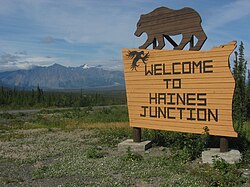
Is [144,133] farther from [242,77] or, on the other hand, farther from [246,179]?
[246,179]

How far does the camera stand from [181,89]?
11023 millimetres

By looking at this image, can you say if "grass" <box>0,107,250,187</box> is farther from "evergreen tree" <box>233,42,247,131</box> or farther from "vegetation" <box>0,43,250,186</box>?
"evergreen tree" <box>233,42,247,131</box>

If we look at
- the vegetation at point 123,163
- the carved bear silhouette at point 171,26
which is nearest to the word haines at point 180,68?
the carved bear silhouette at point 171,26

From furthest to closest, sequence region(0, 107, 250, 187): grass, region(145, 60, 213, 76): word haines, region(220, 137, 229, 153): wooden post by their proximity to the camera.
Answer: region(145, 60, 213, 76): word haines < region(220, 137, 229, 153): wooden post < region(0, 107, 250, 187): grass

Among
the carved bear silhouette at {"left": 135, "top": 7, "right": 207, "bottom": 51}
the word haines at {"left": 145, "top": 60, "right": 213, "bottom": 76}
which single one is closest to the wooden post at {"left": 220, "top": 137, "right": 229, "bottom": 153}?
the word haines at {"left": 145, "top": 60, "right": 213, "bottom": 76}

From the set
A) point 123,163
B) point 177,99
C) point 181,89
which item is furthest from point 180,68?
point 123,163

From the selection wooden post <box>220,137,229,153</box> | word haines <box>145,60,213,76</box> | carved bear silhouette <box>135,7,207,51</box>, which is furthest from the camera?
carved bear silhouette <box>135,7,207,51</box>

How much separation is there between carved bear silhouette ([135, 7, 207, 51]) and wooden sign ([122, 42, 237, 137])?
16.9 inches

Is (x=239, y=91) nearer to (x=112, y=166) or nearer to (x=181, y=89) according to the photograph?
(x=181, y=89)

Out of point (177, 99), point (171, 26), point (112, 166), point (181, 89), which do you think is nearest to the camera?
point (112, 166)

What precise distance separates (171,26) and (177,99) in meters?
2.60

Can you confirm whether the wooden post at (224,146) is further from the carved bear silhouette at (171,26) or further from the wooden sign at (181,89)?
the carved bear silhouette at (171,26)

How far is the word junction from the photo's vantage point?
1046 centimetres

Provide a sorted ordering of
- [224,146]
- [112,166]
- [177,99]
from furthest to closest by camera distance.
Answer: [177,99] → [224,146] → [112,166]
